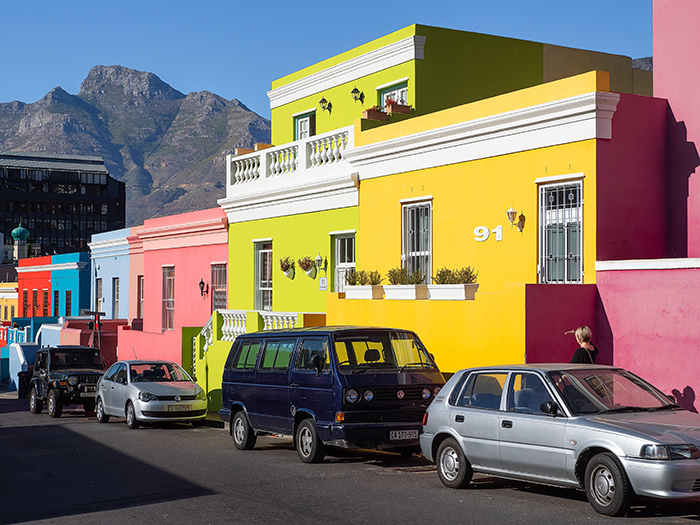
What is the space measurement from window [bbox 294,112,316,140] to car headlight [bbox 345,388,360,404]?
1428 cm

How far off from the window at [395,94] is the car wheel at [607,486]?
45.1 feet

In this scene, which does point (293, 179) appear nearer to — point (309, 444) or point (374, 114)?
point (374, 114)

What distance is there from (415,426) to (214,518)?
156 inches

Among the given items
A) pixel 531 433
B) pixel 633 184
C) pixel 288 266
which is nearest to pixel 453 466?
pixel 531 433

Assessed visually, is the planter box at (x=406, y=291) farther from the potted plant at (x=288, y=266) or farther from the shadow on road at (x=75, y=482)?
the potted plant at (x=288, y=266)

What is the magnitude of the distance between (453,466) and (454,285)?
4.69 m

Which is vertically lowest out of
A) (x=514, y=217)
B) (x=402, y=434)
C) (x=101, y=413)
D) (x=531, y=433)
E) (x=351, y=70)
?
(x=101, y=413)

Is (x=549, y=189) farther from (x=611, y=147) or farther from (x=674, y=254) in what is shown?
(x=674, y=254)

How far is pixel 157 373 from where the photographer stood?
20125mm

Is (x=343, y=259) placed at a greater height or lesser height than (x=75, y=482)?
greater

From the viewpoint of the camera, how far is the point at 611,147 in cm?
1377

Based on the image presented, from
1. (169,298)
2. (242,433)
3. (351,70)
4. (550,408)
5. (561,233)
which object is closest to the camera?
(550,408)

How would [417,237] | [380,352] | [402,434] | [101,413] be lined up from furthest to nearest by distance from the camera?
[101,413], [417,237], [380,352], [402,434]

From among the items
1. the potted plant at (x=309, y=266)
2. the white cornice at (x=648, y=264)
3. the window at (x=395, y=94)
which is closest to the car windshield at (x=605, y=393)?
the white cornice at (x=648, y=264)
